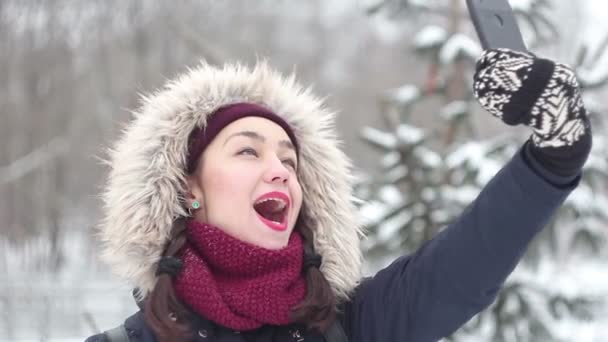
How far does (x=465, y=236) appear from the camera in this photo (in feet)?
5.33

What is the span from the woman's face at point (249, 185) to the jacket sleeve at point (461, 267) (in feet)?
1.02

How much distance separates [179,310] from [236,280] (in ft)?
0.55

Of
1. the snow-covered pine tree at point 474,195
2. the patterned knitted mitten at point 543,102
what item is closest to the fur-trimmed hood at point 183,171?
the patterned knitted mitten at point 543,102

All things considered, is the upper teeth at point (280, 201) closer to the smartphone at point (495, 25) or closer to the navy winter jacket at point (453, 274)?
the navy winter jacket at point (453, 274)

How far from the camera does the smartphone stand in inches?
59.5

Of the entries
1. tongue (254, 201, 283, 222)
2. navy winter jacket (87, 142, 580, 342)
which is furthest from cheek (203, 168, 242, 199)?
navy winter jacket (87, 142, 580, 342)

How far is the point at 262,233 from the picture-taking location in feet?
6.41

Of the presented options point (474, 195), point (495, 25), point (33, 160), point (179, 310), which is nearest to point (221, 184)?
point (179, 310)

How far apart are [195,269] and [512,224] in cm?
81

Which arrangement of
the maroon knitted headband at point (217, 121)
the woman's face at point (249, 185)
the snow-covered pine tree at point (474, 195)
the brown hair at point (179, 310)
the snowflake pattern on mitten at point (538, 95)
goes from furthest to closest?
the snow-covered pine tree at point (474, 195) → the maroon knitted headband at point (217, 121) → the woman's face at point (249, 185) → the brown hair at point (179, 310) → the snowflake pattern on mitten at point (538, 95)

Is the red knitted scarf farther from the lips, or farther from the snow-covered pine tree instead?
the snow-covered pine tree

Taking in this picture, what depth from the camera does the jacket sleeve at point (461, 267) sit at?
149 cm

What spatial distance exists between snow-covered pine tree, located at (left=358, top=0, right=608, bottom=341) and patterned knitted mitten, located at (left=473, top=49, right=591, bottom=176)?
314 centimetres

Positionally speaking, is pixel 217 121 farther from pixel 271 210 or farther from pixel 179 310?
pixel 179 310
